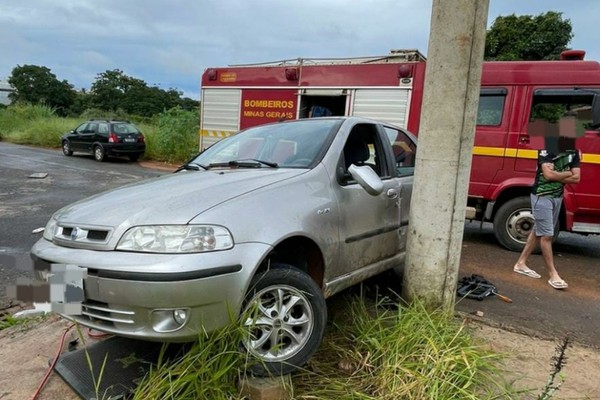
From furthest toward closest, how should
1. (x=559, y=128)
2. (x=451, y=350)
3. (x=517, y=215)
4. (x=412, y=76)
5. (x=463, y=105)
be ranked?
(x=412, y=76) < (x=517, y=215) < (x=559, y=128) < (x=463, y=105) < (x=451, y=350)

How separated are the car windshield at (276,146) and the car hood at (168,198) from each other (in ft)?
0.68

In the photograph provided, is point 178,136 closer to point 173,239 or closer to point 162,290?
point 173,239

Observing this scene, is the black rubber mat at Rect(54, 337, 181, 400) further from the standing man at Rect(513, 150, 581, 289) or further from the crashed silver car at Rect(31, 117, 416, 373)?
the standing man at Rect(513, 150, 581, 289)

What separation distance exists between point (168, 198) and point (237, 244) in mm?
532

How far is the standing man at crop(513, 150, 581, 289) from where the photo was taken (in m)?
4.28

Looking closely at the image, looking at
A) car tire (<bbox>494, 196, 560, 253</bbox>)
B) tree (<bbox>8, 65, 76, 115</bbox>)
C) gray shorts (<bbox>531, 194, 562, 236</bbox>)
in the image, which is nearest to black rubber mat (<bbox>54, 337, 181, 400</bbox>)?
gray shorts (<bbox>531, 194, 562, 236</bbox>)

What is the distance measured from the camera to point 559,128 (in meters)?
4.45

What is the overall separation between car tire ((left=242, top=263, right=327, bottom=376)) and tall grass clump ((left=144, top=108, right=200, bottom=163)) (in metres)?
13.9

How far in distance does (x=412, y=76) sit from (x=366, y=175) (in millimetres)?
4644

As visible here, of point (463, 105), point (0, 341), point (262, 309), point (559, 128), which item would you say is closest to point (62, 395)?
point (0, 341)

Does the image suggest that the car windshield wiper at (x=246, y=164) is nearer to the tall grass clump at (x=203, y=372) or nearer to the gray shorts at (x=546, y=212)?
the tall grass clump at (x=203, y=372)

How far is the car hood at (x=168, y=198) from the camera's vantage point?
7.37ft

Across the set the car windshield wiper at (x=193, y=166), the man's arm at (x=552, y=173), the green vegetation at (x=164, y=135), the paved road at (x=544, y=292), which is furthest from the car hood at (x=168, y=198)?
the green vegetation at (x=164, y=135)

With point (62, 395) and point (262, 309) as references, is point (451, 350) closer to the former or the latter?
point (262, 309)
